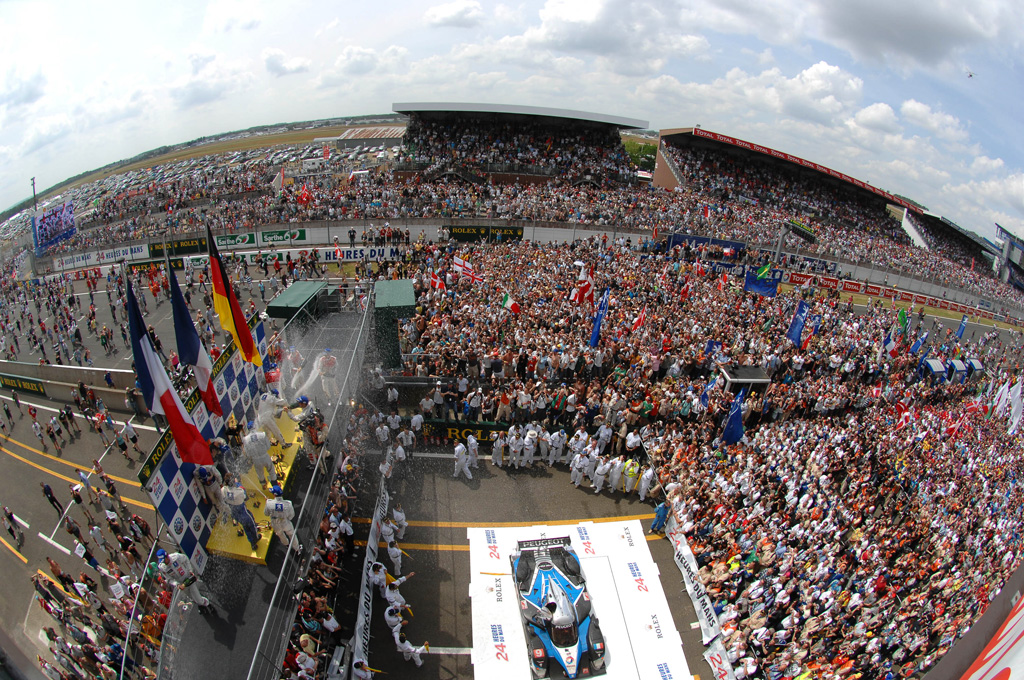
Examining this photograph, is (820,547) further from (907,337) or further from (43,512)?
→ (43,512)

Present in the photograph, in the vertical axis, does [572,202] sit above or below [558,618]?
above

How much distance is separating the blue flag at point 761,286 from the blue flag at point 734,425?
13825 mm

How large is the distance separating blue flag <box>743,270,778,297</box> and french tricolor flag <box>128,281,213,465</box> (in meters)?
26.7

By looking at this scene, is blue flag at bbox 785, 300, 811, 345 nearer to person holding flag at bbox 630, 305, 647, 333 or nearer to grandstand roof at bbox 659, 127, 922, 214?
person holding flag at bbox 630, 305, 647, 333

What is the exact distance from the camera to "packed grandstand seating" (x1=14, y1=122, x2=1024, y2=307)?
3566 centimetres

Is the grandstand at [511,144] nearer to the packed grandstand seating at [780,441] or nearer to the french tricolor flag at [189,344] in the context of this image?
the packed grandstand seating at [780,441]

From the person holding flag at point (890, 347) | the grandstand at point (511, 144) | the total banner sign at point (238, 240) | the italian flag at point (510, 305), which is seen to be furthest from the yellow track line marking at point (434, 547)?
the grandstand at point (511, 144)

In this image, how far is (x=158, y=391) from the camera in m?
8.26

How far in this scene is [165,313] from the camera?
2509 centimetres

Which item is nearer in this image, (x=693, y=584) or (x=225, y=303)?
(x=225, y=303)

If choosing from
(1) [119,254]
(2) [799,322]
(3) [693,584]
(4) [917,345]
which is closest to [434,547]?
(3) [693,584]

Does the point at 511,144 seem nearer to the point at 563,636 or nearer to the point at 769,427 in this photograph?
the point at 769,427

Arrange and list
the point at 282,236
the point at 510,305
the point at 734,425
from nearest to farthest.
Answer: the point at 734,425 → the point at 510,305 → the point at 282,236

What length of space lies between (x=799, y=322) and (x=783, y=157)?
40.1 meters
